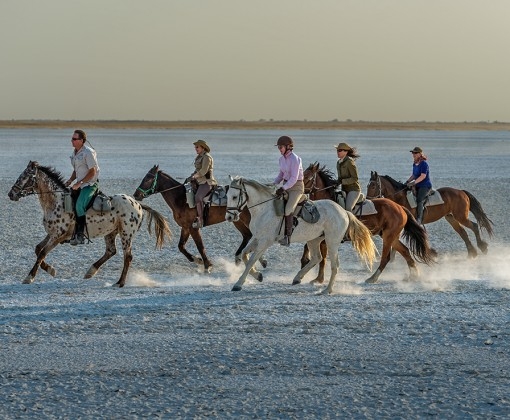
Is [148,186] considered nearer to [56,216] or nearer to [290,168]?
[56,216]

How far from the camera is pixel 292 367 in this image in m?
9.48

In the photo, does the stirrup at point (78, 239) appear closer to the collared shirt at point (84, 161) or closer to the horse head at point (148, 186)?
the collared shirt at point (84, 161)

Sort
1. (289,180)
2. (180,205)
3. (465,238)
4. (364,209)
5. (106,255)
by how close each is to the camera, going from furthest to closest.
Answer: (465,238), (180,205), (364,209), (106,255), (289,180)

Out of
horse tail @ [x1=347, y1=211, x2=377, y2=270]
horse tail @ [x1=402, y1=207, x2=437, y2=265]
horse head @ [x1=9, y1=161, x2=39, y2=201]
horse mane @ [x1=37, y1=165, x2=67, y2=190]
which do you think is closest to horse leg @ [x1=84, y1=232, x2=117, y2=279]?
horse mane @ [x1=37, y1=165, x2=67, y2=190]

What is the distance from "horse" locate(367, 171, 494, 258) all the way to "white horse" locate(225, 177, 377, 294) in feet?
13.0

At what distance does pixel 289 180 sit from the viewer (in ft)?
44.8

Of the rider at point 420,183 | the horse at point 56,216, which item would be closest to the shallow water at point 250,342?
the horse at point 56,216

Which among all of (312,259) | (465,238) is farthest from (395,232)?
(465,238)

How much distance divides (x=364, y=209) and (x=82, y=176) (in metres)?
4.42

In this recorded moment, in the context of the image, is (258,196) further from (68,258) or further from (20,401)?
(20,401)

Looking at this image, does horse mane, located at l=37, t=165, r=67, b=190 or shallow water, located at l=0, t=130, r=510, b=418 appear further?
horse mane, located at l=37, t=165, r=67, b=190

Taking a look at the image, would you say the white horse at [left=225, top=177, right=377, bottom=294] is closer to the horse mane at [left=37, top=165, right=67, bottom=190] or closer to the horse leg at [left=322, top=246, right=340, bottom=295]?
the horse leg at [left=322, top=246, right=340, bottom=295]

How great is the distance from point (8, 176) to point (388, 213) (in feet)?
87.5

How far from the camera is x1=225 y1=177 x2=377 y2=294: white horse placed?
539 inches
